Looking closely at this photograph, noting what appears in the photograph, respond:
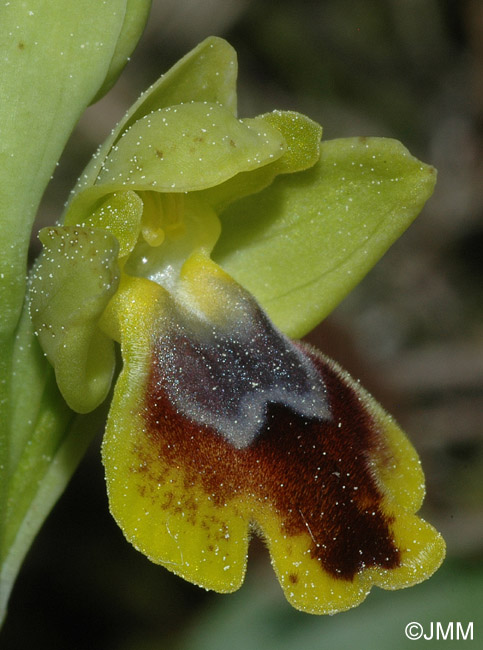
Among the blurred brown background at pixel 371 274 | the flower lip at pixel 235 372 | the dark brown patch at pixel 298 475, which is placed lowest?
the blurred brown background at pixel 371 274

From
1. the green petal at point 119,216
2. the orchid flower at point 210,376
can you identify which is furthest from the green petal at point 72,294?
the green petal at point 119,216

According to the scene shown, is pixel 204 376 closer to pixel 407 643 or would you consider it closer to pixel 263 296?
pixel 263 296

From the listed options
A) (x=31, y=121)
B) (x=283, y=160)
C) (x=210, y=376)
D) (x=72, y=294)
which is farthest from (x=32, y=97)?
(x=210, y=376)

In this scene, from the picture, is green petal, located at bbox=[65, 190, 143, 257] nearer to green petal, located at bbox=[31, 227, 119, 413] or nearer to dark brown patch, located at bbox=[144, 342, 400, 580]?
green petal, located at bbox=[31, 227, 119, 413]

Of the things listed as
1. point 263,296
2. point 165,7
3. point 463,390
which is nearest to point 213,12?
point 165,7

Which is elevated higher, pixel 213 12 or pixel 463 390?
pixel 213 12

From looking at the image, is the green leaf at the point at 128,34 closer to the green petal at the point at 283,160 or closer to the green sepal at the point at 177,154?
the green sepal at the point at 177,154

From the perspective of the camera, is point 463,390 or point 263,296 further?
point 463,390

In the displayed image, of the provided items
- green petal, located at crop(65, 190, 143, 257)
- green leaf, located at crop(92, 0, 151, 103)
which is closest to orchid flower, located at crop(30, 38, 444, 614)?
green petal, located at crop(65, 190, 143, 257)
